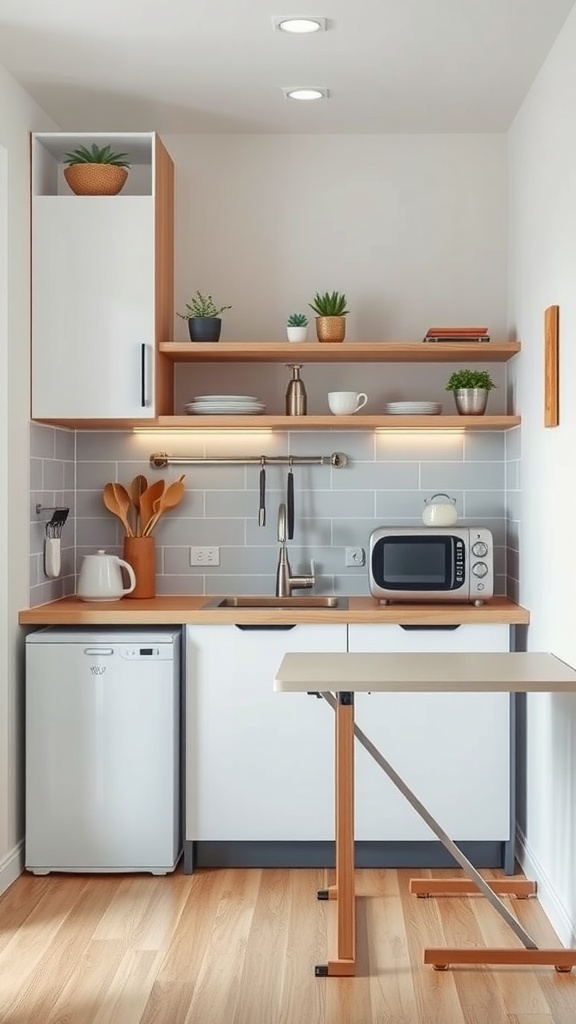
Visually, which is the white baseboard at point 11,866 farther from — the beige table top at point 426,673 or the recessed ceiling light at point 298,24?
the recessed ceiling light at point 298,24

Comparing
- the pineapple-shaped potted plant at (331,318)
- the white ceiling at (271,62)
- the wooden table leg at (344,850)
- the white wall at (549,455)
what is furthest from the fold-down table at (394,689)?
the white ceiling at (271,62)

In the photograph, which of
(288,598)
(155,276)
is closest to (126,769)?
(288,598)

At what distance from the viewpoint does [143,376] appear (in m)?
4.00

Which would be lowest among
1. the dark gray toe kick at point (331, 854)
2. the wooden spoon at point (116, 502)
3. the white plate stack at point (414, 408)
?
the dark gray toe kick at point (331, 854)

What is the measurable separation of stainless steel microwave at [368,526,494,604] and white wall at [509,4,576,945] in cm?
15

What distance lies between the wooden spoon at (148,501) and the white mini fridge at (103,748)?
67cm

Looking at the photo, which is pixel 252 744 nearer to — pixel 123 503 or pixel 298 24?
pixel 123 503

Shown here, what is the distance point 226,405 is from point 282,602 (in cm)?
76

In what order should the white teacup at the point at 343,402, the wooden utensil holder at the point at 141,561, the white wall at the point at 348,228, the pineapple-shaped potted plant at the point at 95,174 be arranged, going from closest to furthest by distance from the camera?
the pineapple-shaped potted plant at the point at 95,174 < the white teacup at the point at 343,402 < the wooden utensil holder at the point at 141,561 < the white wall at the point at 348,228

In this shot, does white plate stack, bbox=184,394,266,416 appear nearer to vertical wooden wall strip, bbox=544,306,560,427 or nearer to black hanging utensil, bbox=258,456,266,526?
black hanging utensil, bbox=258,456,266,526

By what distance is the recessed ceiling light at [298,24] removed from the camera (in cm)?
328

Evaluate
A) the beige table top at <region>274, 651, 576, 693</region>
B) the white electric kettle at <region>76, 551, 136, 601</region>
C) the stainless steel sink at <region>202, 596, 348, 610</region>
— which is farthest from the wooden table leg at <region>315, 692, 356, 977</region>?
the white electric kettle at <region>76, 551, 136, 601</region>

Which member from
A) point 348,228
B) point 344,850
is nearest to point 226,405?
point 348,228

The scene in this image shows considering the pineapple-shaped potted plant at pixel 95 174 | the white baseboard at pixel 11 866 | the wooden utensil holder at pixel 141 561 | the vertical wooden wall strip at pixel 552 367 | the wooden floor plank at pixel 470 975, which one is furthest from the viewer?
the wooden utensil holder at pixel 141 561
